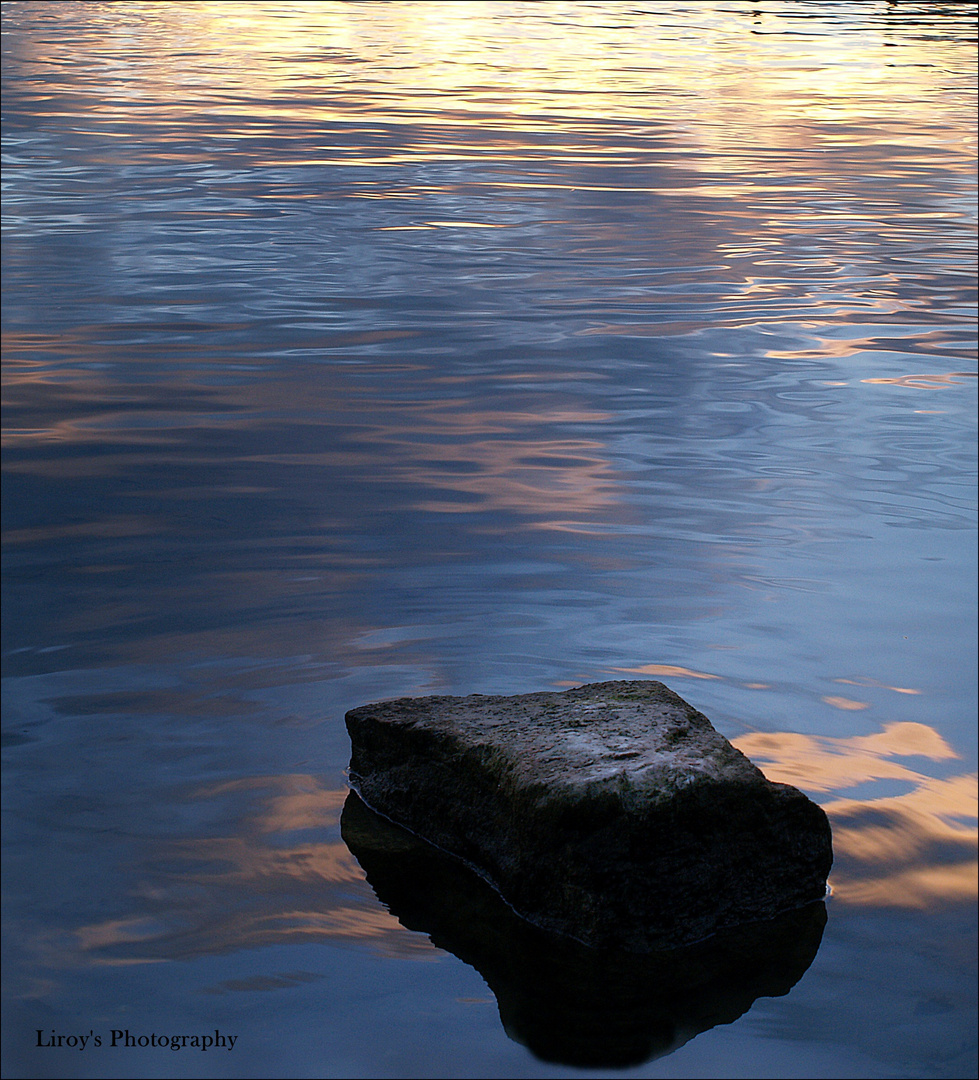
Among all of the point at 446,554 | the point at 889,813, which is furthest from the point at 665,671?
the point at 446,554

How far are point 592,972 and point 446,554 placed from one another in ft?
7.98

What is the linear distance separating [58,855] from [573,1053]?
1465mm

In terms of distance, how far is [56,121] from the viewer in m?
14.2

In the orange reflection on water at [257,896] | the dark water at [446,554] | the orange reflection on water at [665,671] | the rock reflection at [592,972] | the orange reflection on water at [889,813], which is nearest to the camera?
the rock reflection at [592,972]

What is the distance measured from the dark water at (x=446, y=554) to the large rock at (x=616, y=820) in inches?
4.4

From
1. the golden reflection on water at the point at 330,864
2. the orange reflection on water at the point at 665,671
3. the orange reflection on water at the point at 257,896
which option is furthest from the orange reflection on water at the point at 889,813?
the orange reflection on water at the point at 257,896

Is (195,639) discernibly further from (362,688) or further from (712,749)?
(712,749)

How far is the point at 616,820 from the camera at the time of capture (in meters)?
2.87

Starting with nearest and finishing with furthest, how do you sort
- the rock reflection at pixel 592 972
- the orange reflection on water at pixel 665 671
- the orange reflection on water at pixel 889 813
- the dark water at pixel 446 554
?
the rock reflection at pixel 592 972 → the dark water at pixel 446 554 → the orange reflection on water at pixel 889 813 → the orange reflection on water at pixel 665 671

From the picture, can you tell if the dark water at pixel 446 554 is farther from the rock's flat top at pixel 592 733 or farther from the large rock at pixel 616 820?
the rock's flat top at pixel 592 733

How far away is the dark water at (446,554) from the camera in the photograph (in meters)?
2.87

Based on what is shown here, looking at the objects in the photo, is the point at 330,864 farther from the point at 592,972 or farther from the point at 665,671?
the point at 665,671

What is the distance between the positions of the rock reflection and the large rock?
47 mm

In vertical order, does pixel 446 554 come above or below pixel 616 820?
below
